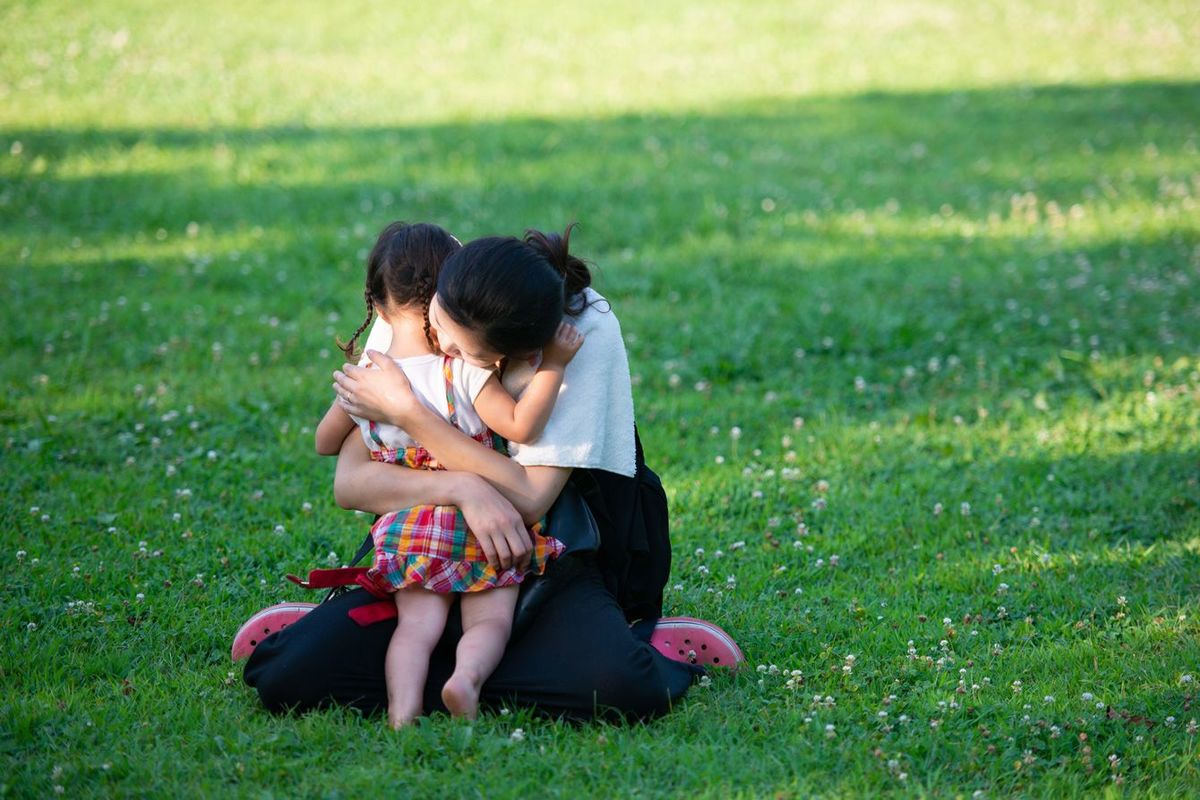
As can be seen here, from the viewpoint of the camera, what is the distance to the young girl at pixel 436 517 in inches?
151

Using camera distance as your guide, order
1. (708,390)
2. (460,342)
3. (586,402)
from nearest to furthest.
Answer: (460,342)
(586,402)
(708,390)

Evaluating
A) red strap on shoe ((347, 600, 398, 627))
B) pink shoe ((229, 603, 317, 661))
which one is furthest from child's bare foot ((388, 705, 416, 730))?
pink shoe ((229, 603, 317, 661))

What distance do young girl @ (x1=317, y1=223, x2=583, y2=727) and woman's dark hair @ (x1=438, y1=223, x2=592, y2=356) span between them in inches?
4.4

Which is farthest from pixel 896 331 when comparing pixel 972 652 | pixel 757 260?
pixel 972 652

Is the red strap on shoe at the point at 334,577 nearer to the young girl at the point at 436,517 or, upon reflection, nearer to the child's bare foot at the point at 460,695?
the young girl at the point at 436,517

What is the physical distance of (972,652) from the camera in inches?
171

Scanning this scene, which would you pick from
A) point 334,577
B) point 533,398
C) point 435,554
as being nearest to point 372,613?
point 334,577

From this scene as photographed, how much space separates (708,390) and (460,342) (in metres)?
3.41

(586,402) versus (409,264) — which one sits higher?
(409,264)

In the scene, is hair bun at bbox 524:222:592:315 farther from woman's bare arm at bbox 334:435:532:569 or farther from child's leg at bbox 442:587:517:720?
child's leg at bbox 442:587:517:720

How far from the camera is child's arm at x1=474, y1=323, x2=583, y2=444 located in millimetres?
3920

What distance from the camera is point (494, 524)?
3887 mm

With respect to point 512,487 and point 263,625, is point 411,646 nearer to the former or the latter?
point 512,487

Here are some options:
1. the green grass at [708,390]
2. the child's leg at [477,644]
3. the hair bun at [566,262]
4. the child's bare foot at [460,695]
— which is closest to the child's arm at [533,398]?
the hair bun at [566,262]
